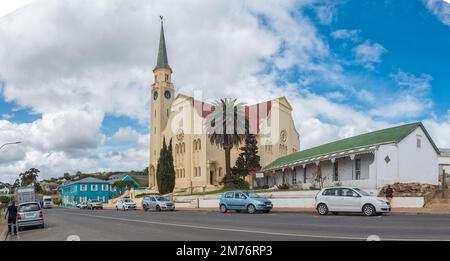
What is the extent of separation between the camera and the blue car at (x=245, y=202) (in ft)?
86.1

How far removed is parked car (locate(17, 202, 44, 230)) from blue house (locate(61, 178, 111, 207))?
7077 cm

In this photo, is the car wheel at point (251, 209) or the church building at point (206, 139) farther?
the church building at point (206, 139)

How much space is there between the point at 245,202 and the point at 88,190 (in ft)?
234

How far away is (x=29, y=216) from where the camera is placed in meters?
20.2

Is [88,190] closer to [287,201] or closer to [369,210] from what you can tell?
[287,201]

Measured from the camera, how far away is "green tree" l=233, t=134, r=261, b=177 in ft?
177

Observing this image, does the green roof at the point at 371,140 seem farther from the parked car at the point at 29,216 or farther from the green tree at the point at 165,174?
the green tree at the point at 165,174

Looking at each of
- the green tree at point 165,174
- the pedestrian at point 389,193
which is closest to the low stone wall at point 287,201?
the pedestrian at point 389,193

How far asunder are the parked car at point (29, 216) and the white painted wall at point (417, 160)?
21.9m

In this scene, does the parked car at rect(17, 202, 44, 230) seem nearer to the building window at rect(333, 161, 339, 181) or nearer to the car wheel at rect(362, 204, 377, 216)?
the car wheel at rect(362, 204, 377, 216)

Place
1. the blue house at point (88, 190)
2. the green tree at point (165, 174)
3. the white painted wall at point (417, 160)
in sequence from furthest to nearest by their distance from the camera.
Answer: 1. the blue house at point (88, 190)
2. the green tree at point (165, 174)
3. the white painted wall at point (417, 160)

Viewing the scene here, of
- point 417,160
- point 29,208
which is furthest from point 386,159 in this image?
point 29,208
